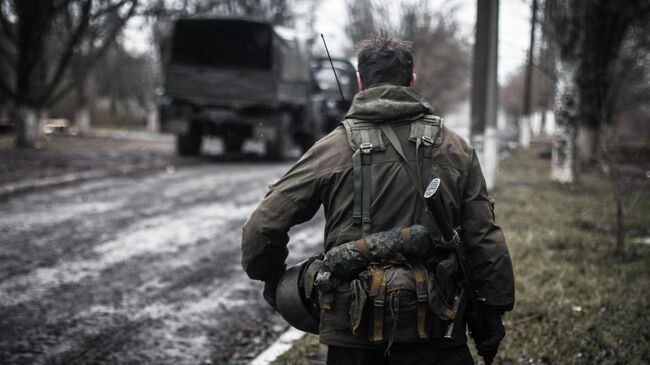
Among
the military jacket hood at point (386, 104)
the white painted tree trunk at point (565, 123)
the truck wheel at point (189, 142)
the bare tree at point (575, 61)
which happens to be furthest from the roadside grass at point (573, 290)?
the truck wheel at point (189, 142)

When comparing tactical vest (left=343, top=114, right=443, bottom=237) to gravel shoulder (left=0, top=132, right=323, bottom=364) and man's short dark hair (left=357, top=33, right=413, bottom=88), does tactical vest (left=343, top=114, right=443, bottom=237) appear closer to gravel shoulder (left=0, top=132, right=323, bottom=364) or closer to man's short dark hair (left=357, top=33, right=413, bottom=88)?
man's short dark hair (left=357, top=33, right=413, bottom=88)

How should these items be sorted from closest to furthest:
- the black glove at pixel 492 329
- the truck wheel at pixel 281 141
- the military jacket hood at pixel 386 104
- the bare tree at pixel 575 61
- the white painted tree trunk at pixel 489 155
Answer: the military jacket hood at pixel 386 104
the black glove at pixel 492 329
the white painted tree trunk at pixel 489 155
the bare tree at pixel 575 61
the truck wheel at pixel 281 141

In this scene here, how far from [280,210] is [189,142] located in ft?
48.4

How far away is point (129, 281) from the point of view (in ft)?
19.0

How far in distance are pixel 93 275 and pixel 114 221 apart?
2.30 m

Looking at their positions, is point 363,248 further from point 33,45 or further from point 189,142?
point 33,45

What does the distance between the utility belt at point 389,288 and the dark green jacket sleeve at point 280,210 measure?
0.20 meters

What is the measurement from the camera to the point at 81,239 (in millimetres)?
7145

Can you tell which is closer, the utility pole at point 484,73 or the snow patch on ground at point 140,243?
the snow patch on ground at point 140,243

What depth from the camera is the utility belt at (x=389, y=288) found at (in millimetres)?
2391

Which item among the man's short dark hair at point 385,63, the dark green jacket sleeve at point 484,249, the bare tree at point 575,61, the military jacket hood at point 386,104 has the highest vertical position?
the bare tree at point 575,61

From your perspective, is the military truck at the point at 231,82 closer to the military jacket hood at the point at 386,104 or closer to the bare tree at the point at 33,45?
the bare tree at the point at 33,45

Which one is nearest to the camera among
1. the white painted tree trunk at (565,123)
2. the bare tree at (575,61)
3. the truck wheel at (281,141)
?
the white painted tree trunk at (565,123)

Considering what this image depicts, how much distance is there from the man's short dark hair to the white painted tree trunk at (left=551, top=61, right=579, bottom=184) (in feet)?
38.7
